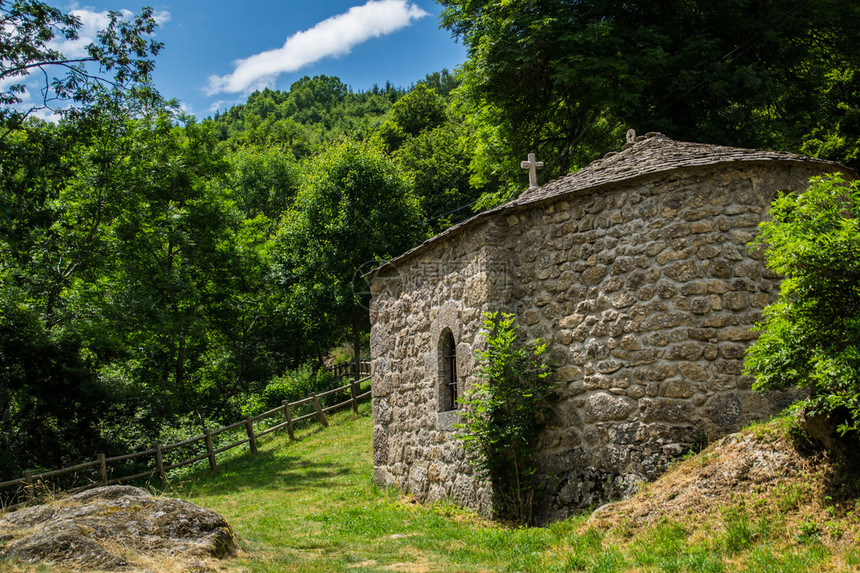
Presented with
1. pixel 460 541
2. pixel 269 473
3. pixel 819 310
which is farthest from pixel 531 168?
pixel 269 473

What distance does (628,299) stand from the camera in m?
7.76

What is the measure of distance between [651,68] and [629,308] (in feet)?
35.1

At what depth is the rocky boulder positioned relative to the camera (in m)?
5.05

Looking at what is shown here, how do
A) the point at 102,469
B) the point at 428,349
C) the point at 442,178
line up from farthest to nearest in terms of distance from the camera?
the point at 442,178 → the point at 102,469 → the point at 428,349

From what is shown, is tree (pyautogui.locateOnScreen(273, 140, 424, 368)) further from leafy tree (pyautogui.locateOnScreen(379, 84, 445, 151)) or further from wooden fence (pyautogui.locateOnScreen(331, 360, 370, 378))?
leafy tree (pyautogui.locateOnScreen(379, 84, 445, 151))

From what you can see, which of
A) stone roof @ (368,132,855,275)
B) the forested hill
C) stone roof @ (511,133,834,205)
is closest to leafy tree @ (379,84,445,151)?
the forested hill

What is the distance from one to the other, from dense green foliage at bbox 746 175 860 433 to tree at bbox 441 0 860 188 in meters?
11.0

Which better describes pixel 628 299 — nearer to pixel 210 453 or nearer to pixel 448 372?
pixel 448 372

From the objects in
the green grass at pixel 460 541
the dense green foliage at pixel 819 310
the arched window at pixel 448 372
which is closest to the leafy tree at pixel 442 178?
the arched window at pixel 448 372

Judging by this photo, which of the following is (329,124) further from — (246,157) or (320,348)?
(320,348)

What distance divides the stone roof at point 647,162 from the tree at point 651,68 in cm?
703

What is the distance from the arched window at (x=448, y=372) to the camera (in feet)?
33.0

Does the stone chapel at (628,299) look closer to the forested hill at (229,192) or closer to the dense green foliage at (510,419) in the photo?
the dense green foliage at (510,419)

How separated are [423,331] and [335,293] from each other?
12.9 metres
